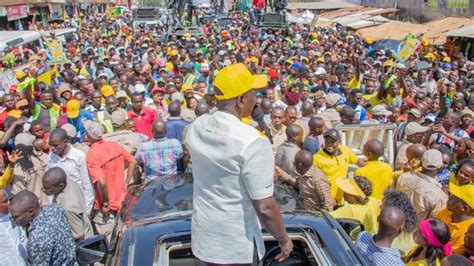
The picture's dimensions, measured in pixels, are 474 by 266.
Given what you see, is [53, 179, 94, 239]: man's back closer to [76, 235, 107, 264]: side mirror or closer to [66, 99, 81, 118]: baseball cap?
[76, 235, 107, 264]: side mirror

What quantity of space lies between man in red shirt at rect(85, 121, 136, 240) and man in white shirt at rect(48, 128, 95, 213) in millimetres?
169

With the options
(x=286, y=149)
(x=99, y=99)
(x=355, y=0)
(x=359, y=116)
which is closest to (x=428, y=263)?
(x=286, y=149)

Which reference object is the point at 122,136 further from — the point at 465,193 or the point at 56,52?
the point at 56,52

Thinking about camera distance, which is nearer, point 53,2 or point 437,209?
point 437,209

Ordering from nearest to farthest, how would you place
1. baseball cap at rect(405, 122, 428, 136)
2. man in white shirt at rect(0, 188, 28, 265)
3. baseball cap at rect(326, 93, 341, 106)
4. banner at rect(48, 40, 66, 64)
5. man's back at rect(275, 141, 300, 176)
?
man in white shirt at rect(0, 188, 28, 265) < man's back at rect(275, 141, 300, 176) < baseball cap at rect(405, 122, 428, 136) < baseball cap at rect(326, 93, 341, 106) < banner at rect(48, 40, 66, 64)

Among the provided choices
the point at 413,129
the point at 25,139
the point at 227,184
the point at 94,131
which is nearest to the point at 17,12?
the point at 25,139

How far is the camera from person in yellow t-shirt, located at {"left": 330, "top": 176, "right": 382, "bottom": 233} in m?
4.07

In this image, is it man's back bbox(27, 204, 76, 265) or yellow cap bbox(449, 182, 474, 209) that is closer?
man's back bbox(27, 204, 76, 265)

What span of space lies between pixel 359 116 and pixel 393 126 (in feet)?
5.91

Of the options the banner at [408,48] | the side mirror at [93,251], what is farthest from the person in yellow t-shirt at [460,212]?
the banner at [408,48]

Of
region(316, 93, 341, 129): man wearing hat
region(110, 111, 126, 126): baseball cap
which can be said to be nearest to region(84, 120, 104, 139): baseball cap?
region(110, 111, 126, 126): baseball cap

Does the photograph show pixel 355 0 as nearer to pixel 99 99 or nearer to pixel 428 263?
pixel 99 99

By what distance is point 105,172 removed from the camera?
5395 millimetres

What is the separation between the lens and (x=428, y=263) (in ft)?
10.9
